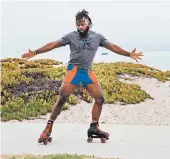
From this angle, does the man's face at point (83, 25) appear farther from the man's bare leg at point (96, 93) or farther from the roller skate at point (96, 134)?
the roller skate at point (96, 134)

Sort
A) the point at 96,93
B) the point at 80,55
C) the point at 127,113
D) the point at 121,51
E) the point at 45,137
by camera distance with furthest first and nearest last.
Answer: the point at 127,113 → the point at 121,51 → the point at 96,93 → the point at 45,137 → the point at 80,55

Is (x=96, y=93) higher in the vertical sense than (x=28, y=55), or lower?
lower

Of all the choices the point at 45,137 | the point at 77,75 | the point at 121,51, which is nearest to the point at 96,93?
the point at 77,75

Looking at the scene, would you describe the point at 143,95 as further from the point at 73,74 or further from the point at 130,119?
the point at 73,74

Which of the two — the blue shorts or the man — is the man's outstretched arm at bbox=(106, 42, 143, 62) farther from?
the blue shorts

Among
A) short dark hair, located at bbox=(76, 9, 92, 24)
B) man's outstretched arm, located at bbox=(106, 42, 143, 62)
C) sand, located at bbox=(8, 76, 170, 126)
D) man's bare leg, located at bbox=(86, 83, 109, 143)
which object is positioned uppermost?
short dark hair, located at bbox=(76, 9, 92, 24)

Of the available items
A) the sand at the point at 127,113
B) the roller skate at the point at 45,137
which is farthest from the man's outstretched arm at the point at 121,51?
the sand at the point at 127,113

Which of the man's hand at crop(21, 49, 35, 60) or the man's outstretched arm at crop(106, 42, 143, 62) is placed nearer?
the man's hand at crop(21, 49, 35, 60)

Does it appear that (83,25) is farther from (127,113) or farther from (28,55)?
(127,113)

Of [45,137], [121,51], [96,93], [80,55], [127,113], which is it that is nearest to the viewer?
[80,55]

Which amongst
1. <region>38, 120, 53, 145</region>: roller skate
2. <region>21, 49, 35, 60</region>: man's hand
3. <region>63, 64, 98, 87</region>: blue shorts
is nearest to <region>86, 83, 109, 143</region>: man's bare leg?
<region>63, 64, 98, 87</region>: blue shorts

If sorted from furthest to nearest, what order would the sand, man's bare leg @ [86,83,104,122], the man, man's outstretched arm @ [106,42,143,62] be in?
the sand < man's outstretched arm @ [106,42,143,62] < man's bare leg @ [86,83,104,122] < the man

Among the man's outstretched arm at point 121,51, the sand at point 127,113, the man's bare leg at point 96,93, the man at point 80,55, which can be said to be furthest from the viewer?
the sand at point 127,113

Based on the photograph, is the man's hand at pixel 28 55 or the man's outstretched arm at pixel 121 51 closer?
the man's hand at pixel 28 55
